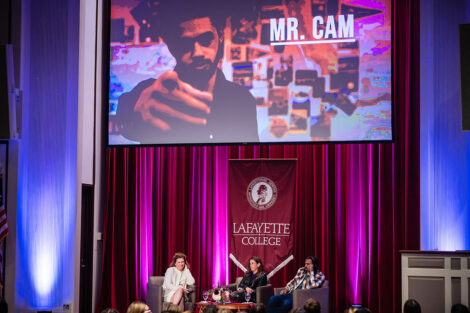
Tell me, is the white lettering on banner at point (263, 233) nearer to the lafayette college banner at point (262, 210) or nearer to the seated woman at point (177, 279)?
the lafayette college banner at point (262, 210)

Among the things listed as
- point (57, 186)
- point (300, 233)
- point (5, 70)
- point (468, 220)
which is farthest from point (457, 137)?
point (5, 70)

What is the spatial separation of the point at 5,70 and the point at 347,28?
14.9 feet

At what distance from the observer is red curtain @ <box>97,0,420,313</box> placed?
7.91 m

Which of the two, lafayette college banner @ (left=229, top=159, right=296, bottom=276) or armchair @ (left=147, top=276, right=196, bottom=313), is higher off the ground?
lafayette college banner @ (left=229, top=159, right=296, bottom=276)

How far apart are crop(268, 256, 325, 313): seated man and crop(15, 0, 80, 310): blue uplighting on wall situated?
2.73 metres

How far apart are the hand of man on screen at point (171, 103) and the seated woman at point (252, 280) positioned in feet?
7.10

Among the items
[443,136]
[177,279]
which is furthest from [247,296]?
[443,136]

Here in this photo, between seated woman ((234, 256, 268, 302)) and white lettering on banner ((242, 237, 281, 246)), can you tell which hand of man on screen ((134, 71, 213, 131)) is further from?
seated woman ((234, 256, 268, 302))

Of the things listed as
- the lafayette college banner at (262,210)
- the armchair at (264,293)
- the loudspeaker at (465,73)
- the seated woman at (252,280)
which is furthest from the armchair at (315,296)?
the loudspeaker at (465,73)

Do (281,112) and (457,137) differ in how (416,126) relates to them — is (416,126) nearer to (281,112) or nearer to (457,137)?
(457,137)

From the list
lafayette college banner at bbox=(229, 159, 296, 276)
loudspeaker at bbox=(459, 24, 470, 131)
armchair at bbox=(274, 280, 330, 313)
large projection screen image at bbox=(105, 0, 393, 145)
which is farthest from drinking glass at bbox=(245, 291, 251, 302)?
loudspeaker at bbox=(459, 24, 470, 131)

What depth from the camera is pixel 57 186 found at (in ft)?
25.4

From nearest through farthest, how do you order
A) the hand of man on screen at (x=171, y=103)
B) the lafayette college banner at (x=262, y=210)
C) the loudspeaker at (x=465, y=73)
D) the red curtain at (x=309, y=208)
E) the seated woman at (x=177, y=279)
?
the loudspeaker at (x=465, y=73)
the seated woman at (x=177, y=279)
the red curtain at (x=309, y=208)
the lafayette college banner at (x=262, y=210)
the hand of man on screen at (x=171, y=103)

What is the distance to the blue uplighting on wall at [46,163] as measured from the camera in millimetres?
7676
